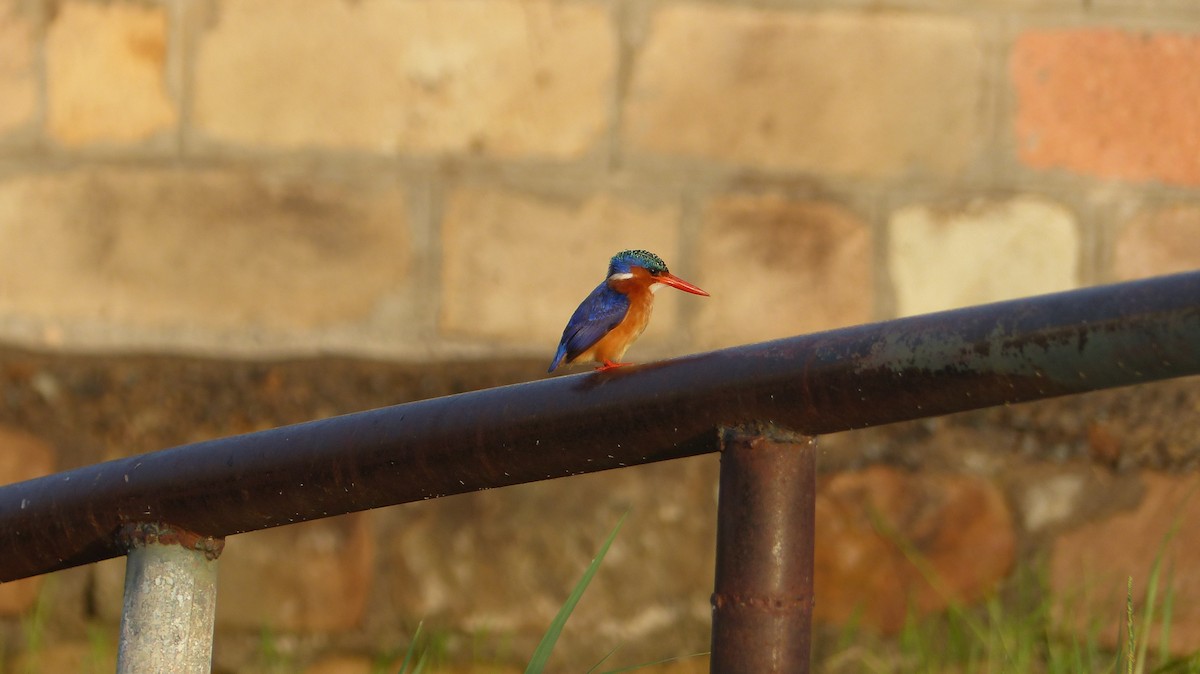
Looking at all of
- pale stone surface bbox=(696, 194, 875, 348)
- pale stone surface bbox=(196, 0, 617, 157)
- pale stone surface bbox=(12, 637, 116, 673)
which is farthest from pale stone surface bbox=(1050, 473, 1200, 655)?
pale stone surface bbox=(12, 637, 116, 673)

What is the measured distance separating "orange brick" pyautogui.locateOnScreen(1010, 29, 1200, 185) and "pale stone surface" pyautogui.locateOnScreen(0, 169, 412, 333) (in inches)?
57.0

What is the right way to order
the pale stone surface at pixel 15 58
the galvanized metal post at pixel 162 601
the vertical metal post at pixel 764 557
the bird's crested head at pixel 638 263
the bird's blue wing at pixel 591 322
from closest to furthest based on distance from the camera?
the vertical metal post at pixel 764 557, the galvanized metal post at pixel 162 601, the bird's blue wing at pixel 591 322, the bird's crested head at pixel 638 263, the pale stone surface at pixel 15 58

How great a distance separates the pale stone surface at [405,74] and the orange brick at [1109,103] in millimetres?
956

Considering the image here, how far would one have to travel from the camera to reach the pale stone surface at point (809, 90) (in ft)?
10.1

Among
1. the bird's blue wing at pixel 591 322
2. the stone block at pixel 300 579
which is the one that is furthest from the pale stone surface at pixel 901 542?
the stone block at pixel 300 579

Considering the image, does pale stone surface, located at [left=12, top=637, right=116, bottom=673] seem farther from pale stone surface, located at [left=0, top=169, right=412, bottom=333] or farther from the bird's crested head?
the bird's crested head

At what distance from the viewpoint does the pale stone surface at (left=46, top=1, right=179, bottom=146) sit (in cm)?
305

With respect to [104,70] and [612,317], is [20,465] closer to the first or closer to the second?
[104,70]

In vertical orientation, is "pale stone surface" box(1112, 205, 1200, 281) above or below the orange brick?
below

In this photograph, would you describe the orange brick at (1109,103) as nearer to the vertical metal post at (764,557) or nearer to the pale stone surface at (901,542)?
the pale stone surface at (901,542)

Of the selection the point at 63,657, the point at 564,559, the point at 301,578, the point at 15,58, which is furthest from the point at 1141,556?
the point at 15,58

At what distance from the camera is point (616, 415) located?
1.21 m

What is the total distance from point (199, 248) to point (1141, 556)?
2175 millimetres

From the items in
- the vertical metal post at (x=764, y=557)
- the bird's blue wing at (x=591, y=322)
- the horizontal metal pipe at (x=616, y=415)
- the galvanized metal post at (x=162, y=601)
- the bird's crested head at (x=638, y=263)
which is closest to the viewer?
the horizontal metal pipe at (x=616, y=415)
